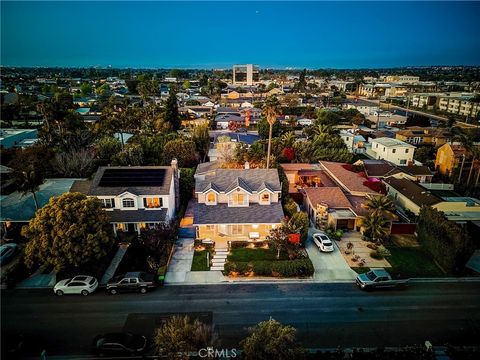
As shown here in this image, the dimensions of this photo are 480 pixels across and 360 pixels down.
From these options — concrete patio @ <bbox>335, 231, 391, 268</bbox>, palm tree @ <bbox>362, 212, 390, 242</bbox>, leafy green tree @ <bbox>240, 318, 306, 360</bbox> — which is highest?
leafy green tree @ <bbox>240, 318, 306, 360</bbox>

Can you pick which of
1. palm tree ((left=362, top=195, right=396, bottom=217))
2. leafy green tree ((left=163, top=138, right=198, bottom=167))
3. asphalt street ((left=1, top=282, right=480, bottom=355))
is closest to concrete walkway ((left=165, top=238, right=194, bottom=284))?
asphalt street ((left=1, top=282, right=480, bottom=355))

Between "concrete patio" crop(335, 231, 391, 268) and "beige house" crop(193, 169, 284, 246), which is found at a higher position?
"beige house" crop(193, 169, 284, 246)

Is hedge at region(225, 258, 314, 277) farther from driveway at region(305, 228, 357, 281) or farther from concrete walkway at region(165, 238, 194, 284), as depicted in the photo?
concrete walkway at region(165, 238, 194, 284)

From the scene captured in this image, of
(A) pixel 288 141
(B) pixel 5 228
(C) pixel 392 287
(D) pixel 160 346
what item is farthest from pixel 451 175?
(B) pixel 5 228

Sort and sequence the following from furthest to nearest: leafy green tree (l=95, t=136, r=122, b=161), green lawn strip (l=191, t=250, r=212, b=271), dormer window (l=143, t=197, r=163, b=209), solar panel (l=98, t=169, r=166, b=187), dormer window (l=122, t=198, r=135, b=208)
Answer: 1. leafy green tree (l=95, t=136, r=122, b=161)
2. solar panel (l=98, t=169, r=166, b=187)
3. dormer window (l=143, t=197, r=163, b=209)
4. dormer window (l=122, t=198, r=135, b=208)
5. green lawn strip (l=191, t=250, r=212, b=271)

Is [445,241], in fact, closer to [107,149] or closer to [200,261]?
[200,261]

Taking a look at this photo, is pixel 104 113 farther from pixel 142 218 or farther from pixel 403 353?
pixel 403 353

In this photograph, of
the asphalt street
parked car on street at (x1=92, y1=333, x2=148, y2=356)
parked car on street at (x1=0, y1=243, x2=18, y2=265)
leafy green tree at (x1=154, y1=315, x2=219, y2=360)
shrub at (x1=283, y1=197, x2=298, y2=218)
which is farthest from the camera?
shrub at (x1=283, y1=197, x2=298, y2=218)
